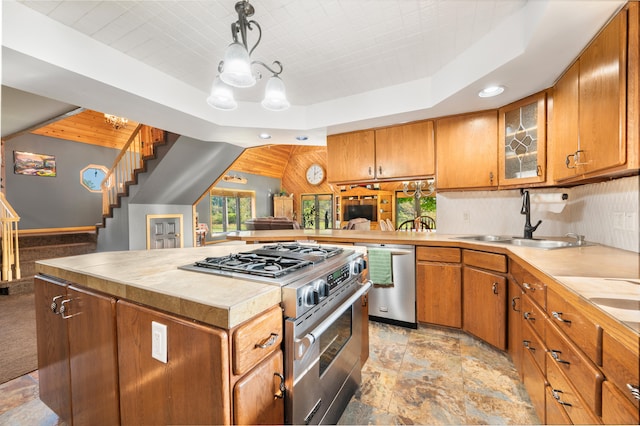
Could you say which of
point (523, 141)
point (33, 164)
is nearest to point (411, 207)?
point (523, 141)

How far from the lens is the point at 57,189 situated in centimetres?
571

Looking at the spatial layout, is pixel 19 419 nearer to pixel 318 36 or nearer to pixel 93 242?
pixel 318 36

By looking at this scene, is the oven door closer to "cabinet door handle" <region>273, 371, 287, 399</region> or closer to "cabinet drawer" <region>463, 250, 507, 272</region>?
"cabinet door handle" <region>273, 371, 287, 399</region>

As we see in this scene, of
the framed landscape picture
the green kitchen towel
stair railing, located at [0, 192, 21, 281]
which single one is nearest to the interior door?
stair railing, located at [0, 192, 21, 281]

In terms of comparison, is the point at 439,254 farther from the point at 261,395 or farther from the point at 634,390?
the point at 261,395

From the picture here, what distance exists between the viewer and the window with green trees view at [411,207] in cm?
828

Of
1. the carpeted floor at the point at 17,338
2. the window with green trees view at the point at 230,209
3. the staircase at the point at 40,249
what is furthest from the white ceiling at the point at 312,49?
the window with green trees view at the point at 230,209

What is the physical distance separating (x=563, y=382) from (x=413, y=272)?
1484mm

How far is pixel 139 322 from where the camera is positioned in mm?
1014

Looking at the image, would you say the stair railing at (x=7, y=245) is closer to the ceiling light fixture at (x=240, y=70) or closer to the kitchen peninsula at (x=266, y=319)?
the kitchen peninsula at (x=266, y=319)

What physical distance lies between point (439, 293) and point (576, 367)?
1.51 m

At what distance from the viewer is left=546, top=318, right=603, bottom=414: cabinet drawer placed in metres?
0.88

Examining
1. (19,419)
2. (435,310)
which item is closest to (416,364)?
(435,310)

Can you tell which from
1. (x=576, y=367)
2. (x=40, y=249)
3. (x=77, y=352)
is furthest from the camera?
(x=40, y=249)
